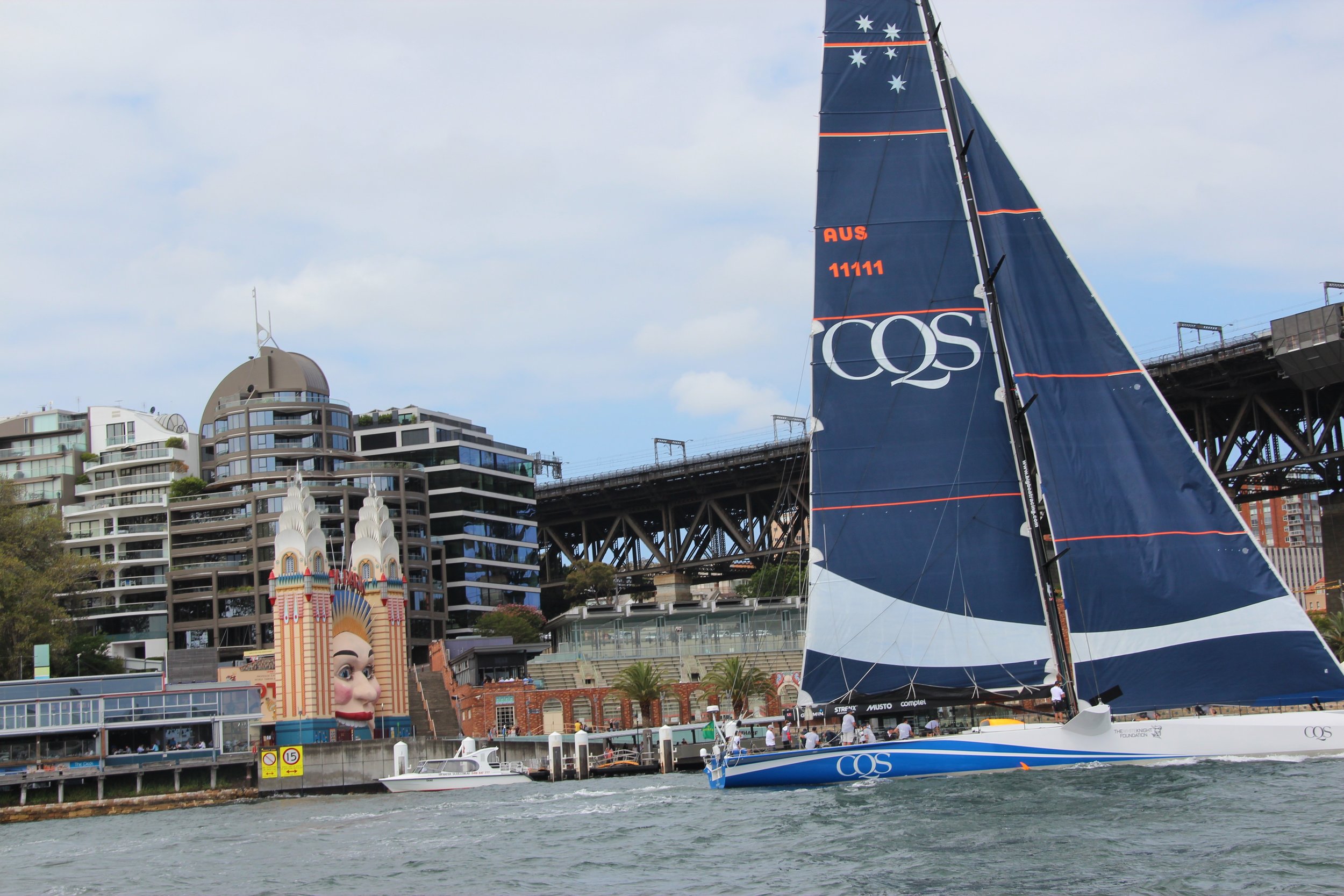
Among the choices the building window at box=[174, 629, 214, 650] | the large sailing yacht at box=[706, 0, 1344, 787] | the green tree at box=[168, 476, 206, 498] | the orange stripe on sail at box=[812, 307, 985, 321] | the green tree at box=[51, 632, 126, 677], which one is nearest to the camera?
the large sailing yacht at box=[706, 0, 1344, 787]

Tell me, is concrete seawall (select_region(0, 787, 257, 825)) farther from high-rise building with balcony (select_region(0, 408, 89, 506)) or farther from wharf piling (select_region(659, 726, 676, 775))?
high-rise building with balcony (select_region(0, 408, 89, 506))

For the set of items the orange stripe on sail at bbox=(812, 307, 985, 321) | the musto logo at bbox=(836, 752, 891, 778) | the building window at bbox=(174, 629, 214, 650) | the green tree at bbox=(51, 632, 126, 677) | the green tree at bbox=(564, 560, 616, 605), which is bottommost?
the musto logo at bbox=(836, 752, 891, 778)

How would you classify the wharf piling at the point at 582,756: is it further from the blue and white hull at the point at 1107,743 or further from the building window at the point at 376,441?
the building window at the point at 376,441

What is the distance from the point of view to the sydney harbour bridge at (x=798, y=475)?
249 feet

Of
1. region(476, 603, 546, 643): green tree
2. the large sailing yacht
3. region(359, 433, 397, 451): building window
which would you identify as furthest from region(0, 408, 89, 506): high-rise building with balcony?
the large sailing yacht

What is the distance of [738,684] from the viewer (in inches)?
2953

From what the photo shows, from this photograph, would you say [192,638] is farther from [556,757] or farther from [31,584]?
[556,757]

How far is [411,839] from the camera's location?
34594 millimetres

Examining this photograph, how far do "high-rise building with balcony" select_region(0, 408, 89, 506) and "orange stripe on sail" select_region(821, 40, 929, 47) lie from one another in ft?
322

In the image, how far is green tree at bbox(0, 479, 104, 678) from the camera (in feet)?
255

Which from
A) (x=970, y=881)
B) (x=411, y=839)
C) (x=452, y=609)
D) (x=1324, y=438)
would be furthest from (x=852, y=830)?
(x=452, y=609)

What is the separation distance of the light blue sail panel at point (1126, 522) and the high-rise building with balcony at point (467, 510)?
281 ft

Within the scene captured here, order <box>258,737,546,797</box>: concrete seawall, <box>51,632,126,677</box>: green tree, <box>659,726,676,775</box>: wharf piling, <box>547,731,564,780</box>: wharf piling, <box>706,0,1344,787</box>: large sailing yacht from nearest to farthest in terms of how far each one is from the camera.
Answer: <box>706,0,1344,787</box>: large sailing yacht < <box>659,726,676,775</box>: wharf piling < <box>547,731,564,780</box>: wharf piling < <box>258,737,546,797</box>: concrete seawall < <box>51,632,126,677</box>: green tree

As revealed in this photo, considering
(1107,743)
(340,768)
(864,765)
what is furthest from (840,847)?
(340,768)
